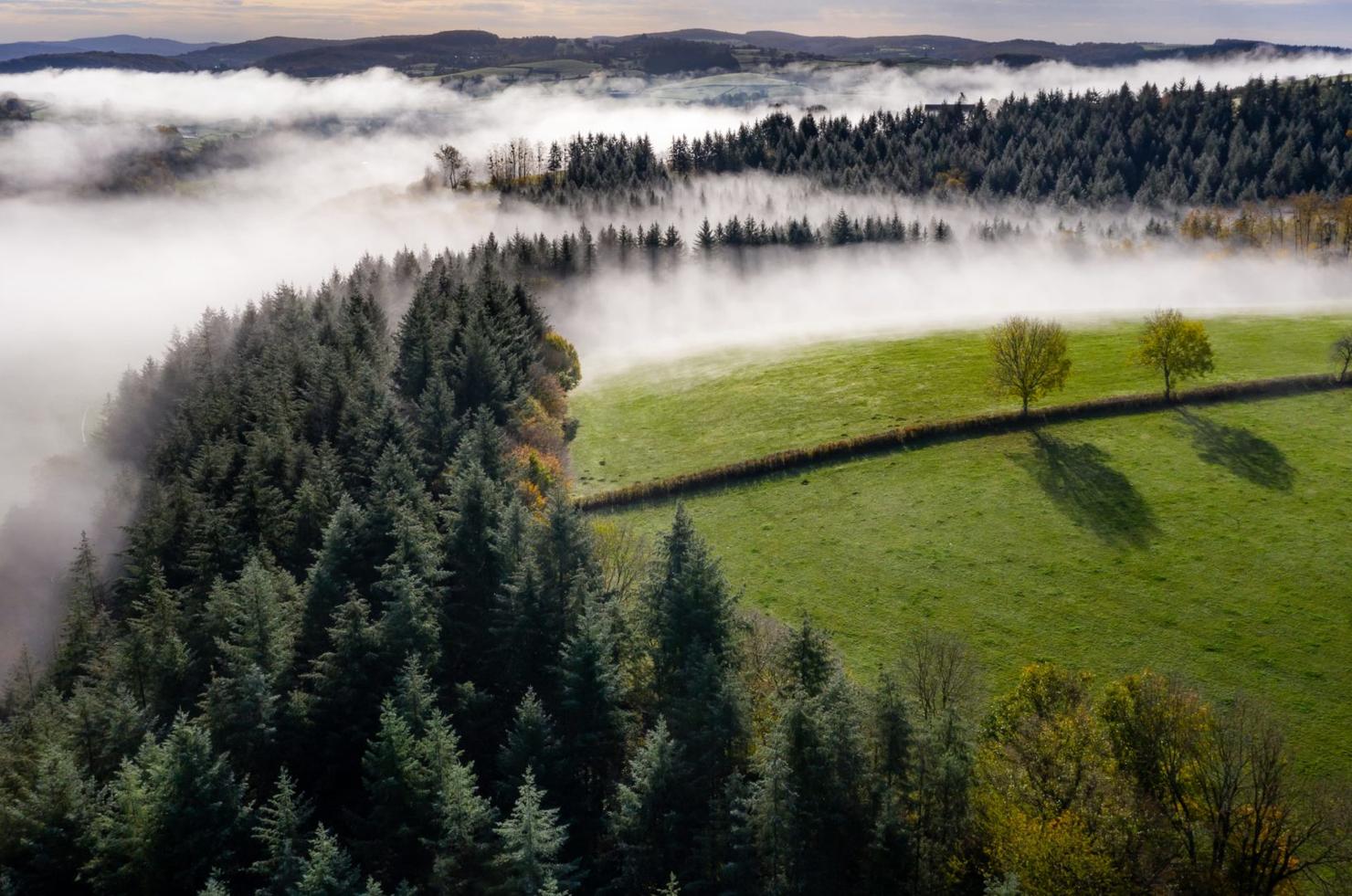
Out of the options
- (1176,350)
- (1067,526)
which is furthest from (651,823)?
(1176,350)

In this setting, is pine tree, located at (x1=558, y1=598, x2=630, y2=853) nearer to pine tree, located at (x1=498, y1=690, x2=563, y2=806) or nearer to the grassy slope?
pine tree, located at (x1=498, y1=690, x2=563, y2=806)

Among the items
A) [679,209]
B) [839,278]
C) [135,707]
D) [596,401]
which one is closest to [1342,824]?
[135,707]

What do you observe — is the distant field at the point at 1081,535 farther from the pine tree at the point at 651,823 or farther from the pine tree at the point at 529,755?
the pine tree at the point at 529,755

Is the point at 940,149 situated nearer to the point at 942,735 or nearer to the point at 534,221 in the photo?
the point at 534,221

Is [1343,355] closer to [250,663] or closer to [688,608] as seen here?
[688,608]

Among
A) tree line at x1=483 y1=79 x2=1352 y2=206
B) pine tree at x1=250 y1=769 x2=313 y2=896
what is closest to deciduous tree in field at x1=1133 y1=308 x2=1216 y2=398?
pine tree at x1=250 y1=769 x2=313 y2=896
